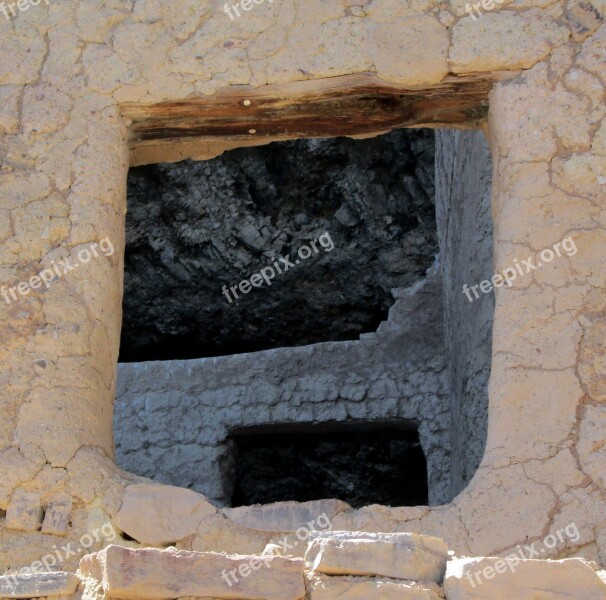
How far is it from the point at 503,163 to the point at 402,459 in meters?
5.11

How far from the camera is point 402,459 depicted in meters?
8.13

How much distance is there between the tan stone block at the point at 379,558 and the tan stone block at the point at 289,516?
1.07 meters

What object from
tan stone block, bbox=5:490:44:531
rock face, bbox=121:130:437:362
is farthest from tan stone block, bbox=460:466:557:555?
rock face, bbox=121:130:437:362

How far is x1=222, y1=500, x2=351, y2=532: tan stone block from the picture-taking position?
117 inches

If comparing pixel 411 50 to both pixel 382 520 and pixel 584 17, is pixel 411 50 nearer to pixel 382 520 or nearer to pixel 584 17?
pixel 584 17

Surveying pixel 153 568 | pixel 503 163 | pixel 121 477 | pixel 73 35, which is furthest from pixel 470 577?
pixel 73 35

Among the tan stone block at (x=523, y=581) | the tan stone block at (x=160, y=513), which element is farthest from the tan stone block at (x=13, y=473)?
the tan stone block at (x=523, y=581)

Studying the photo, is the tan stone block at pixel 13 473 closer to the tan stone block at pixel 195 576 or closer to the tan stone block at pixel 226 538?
the tan stone block at pixel 226 538

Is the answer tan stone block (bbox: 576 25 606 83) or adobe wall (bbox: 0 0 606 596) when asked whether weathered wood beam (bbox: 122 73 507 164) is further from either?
tan stone block (bbox: 576 25 606 83)

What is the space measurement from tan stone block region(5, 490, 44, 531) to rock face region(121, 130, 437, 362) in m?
5.03

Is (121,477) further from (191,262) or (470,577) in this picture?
(191,262)

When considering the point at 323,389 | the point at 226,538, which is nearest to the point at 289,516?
the point at 226,538

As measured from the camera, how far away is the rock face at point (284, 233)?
7855mm

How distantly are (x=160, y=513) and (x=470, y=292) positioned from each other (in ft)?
8.17
